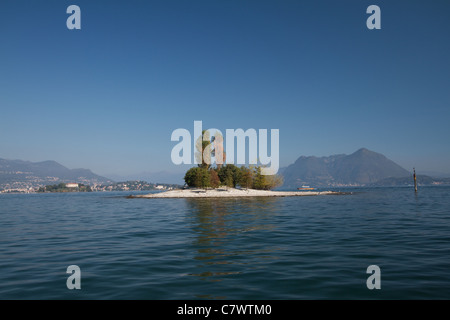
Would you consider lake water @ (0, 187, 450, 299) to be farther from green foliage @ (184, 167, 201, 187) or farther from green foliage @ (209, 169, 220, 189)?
green foliage @ (184, 167, 201, 187)

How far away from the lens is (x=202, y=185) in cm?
11756

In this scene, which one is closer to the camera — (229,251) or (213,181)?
(229,251)

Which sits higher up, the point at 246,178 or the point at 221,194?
the point at 246,178

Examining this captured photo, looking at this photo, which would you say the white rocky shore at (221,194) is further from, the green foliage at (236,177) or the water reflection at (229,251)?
the water reflection at (229,251)

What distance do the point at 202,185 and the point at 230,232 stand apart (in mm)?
96190

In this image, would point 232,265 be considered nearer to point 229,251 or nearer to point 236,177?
point 229,251

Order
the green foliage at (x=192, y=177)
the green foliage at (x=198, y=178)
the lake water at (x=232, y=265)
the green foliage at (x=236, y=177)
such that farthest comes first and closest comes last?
the green foliage at (x=236, y=177) < the green foliage at (x=192, y=177) < the green foliage at (x=198, y=178) < the lake water at (x=232, y=265)

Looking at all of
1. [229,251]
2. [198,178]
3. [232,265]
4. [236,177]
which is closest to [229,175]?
[236,177]

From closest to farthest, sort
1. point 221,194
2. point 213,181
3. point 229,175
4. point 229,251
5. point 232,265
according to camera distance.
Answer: point 232,265, point 229,251, point 221,194, point 213,181, point 229,175

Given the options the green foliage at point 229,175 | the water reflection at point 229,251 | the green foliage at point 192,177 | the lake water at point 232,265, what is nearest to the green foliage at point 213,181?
the green foliage at point 192,177

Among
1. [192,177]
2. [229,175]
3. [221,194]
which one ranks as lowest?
[221,194]

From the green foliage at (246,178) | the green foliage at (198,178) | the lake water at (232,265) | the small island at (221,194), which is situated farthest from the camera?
the green foliage at (246,178)
